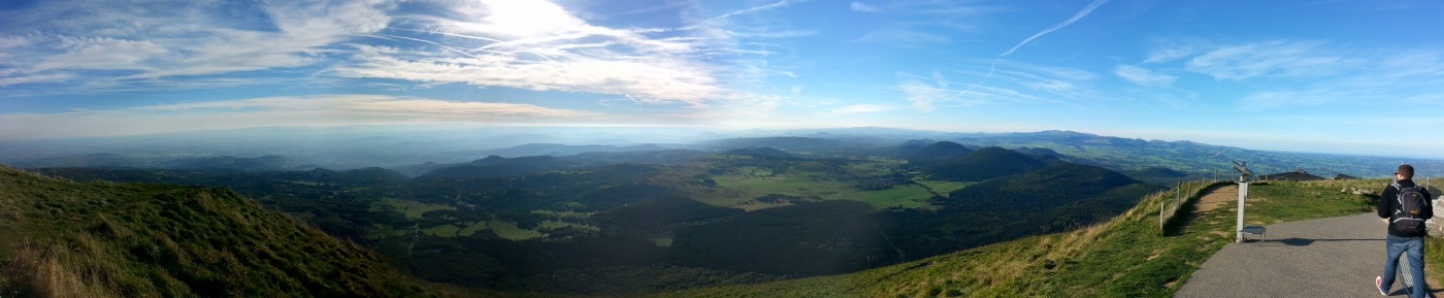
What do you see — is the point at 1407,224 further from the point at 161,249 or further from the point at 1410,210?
the point at 161,249

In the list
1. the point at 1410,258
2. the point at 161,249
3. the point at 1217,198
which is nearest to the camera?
the point at 1410,258

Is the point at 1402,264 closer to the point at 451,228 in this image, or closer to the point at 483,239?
the point at 483,239

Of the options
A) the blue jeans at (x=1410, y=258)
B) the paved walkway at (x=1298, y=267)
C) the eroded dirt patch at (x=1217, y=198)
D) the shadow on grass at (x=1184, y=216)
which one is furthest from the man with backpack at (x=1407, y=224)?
the eroded dirt patch at (x=1217, y=198)

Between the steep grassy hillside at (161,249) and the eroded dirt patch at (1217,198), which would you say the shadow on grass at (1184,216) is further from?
the steep grassy hillside at (161,249)

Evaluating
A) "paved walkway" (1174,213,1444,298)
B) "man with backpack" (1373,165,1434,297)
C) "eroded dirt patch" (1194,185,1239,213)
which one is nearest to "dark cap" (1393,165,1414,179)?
"man with backpack" (1373,165,1434,297)

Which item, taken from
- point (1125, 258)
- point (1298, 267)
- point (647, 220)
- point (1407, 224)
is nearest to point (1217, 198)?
point (1125, 258)
